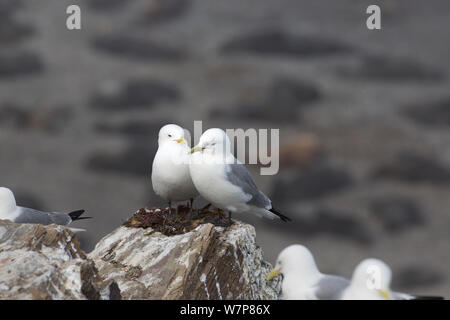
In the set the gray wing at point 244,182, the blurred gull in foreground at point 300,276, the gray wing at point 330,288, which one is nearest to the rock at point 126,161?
the gray wing at point 244,182

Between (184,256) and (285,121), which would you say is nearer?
(184,256)

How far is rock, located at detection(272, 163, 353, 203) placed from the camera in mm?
34281

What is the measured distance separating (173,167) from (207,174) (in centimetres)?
65

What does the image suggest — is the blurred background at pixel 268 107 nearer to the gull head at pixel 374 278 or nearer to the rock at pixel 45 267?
the rock at pixel 45 267

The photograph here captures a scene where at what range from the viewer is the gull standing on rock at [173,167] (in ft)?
34.1

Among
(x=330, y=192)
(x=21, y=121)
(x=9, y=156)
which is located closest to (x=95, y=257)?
(x=330, y=192)

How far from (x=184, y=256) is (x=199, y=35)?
1807 inches

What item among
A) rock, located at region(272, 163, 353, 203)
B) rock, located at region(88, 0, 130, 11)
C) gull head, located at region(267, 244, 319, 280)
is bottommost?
Answer: rock, located at region(272, 163, 353, 203)

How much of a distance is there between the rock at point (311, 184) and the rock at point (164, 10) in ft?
78.5

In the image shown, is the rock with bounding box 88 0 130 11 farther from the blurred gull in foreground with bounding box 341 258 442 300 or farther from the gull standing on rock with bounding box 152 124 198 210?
the blurred gull in foreground with bounding box 341 258 442 300

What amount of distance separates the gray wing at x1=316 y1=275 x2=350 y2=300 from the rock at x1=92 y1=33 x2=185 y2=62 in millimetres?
41619

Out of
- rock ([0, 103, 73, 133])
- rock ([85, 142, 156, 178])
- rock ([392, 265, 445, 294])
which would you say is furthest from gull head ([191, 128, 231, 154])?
rock ([0, 103, 73, 133])

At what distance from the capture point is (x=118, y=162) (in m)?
36.3

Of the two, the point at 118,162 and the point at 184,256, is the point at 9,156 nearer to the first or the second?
the point at 118,162
